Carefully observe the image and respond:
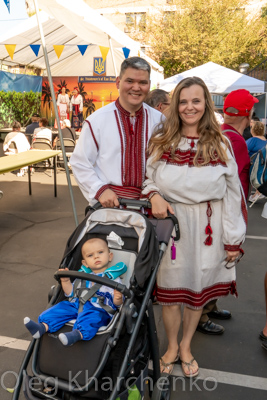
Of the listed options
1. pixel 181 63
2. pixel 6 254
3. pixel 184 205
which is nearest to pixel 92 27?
pixel 6 254

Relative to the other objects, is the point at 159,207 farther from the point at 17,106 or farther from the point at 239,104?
the point at 17,106

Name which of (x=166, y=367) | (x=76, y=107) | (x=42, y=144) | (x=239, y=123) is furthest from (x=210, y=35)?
(x=166, y=367)

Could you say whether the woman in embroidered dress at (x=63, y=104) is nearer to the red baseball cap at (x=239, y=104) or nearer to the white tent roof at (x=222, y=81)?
the white tent roof at (x=222, y=81)

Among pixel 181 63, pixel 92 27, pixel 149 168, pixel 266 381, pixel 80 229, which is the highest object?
pixel 181 63

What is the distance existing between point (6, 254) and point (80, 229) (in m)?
3.04

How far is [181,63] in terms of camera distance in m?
29.5

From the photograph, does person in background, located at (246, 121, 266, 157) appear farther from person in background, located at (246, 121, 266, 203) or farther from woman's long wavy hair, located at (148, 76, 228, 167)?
woman's long wavy hair, located at (148, 76, 228, 167)

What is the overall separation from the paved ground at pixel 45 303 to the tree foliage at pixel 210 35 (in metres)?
23.7

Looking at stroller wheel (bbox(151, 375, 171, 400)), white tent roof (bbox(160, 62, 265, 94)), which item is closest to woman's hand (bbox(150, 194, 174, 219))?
stroller wheel (bbox(151, 375, 171, 400))

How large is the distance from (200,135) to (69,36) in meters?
13.2

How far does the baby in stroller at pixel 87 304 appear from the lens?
6.30 ft

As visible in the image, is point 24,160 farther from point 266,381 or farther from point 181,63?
point 181,63

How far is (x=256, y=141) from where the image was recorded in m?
7.46

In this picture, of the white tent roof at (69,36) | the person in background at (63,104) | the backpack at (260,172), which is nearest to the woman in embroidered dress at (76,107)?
the person in background at (63,104)
